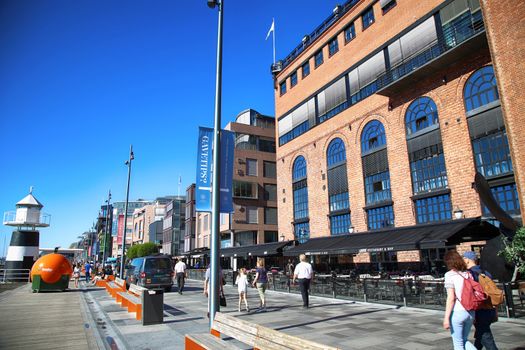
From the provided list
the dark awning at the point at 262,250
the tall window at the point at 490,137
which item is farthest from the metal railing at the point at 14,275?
the tall window at the point at 490,137

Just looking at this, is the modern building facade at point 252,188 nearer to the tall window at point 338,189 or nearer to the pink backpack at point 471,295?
the tall window at point 338,189

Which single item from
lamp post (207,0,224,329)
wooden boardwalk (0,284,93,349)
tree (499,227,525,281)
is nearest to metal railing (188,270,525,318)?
tree (499,227,525,281)

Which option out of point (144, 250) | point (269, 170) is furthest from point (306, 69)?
point (144, 250)

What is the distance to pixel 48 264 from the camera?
20.4m

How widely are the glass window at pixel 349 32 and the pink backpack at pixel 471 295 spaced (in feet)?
85.7

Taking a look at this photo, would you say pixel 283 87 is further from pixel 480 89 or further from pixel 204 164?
pixel 204 164

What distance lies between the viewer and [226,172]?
9.42 meters

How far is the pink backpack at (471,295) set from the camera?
4566mm

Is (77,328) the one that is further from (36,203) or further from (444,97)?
(36,203)

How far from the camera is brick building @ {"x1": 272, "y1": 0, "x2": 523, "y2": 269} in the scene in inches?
684

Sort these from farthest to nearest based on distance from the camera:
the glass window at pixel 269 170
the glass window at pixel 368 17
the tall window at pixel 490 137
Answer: the glass window at pixel 269 170, the glass window at pixel 368 17, the tall window at pixel 490 137

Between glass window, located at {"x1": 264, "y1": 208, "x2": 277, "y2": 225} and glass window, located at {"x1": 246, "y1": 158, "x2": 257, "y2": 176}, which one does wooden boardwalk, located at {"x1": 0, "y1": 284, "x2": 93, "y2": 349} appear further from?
glass window, located at {"x1": 246, "y1": 158, "x2": 257, "y2": 176}

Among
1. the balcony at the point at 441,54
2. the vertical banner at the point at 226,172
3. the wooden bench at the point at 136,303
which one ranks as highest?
the balcony at the point at 441,54

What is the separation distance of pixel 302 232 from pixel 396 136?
12.2 metres
